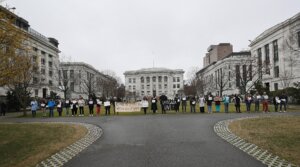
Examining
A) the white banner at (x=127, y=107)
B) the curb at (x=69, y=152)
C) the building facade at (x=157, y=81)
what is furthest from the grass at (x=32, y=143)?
the building facade at (x=157, y=81)

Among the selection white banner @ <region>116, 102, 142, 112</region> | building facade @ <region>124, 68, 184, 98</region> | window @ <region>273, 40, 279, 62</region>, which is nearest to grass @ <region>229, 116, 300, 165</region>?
white banner @ <region>116, 102, 142, 112</region>

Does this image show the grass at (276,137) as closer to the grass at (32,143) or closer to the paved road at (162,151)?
the paved road at (162,151)

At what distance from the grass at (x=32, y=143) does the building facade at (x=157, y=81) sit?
144 meters

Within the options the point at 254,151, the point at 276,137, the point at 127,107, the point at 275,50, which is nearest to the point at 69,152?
the point at 254,151

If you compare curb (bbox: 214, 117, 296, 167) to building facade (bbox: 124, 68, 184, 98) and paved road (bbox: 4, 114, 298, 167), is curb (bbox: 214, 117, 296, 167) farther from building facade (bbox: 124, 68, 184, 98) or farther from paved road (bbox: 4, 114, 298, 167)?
building facade (bbox: 124, 68, 184, 98)

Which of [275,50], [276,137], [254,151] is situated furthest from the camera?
[275,50]

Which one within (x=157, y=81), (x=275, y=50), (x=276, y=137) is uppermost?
(x=275, y=50)

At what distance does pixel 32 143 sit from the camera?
11992mm

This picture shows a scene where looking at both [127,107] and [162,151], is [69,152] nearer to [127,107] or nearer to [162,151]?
[162,151]

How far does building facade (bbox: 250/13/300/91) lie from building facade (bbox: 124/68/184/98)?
3527 inches

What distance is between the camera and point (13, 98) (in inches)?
1625

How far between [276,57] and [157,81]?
102 metres

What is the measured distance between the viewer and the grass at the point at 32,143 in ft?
30.3

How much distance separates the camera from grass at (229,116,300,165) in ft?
30.2
